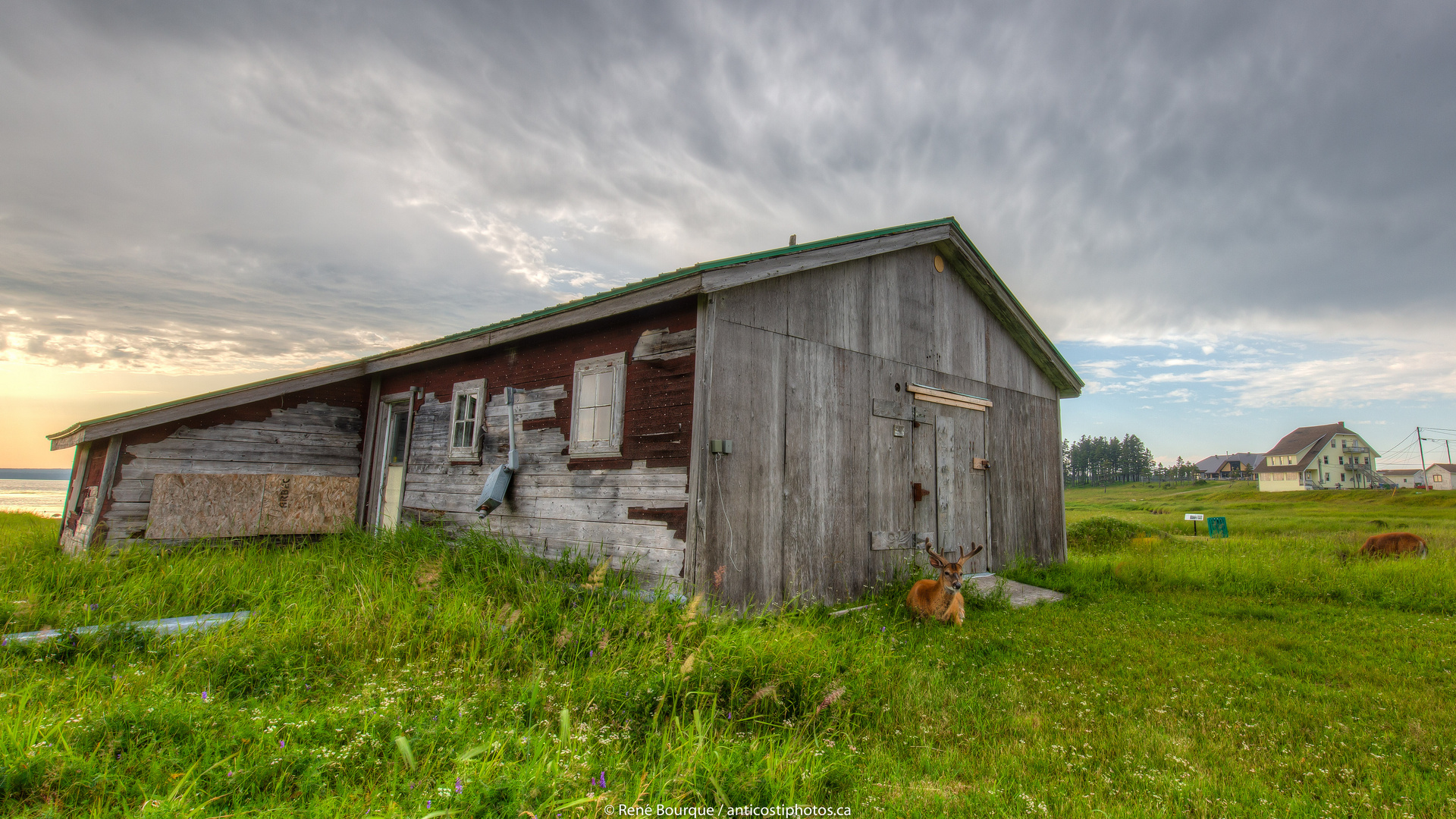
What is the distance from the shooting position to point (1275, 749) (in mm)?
3863

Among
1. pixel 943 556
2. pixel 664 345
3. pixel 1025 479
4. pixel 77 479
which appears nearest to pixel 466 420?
pixel 664 345

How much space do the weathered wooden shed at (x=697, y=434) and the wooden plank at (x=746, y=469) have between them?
0.03 m

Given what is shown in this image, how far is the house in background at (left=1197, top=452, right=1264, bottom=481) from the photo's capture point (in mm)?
92000

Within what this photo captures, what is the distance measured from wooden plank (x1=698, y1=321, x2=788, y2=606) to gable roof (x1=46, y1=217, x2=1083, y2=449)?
2.15 ft

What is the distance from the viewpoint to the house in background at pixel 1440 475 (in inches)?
2844

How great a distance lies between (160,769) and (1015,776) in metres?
3.98

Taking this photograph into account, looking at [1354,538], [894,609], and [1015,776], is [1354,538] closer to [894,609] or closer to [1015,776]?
[894,609]

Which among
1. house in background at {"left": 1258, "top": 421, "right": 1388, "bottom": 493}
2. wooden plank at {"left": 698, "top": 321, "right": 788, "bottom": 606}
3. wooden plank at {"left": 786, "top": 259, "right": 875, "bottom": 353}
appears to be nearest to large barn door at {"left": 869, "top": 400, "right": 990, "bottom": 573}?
wooden plank at {"left": 786, "top": 259, "right": 875, "bottom": 353}

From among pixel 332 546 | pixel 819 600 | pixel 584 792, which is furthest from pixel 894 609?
pixel 332 546

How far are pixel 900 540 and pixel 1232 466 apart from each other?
4378 inches

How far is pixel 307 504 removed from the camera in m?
10.6

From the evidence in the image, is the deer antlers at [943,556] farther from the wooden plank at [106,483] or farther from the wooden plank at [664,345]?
the wooden plank at [106,483]

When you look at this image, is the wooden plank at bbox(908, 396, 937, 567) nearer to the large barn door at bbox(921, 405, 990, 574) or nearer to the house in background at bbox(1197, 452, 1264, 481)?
the large barn door at bbox(921, 405, 990, 574)

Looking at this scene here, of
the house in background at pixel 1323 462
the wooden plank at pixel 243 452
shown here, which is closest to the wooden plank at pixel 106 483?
the wooden plank at pixel 243 452
